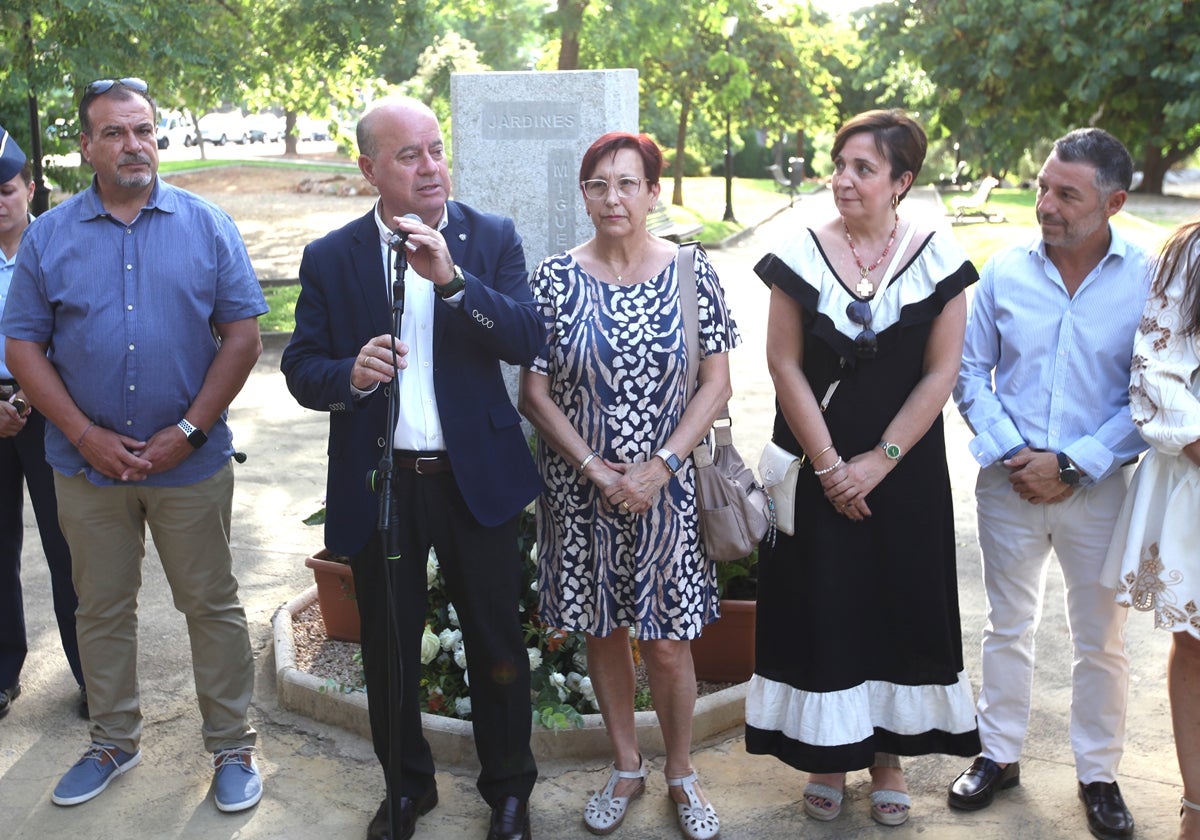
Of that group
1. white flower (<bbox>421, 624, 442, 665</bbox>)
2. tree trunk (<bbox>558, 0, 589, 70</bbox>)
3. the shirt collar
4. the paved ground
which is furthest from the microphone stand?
tree trunk (<bbox>558, 0, 589, 70</bbox>)

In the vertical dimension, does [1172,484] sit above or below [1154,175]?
above

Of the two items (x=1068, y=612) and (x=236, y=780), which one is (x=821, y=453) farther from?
(x=236, y=780)

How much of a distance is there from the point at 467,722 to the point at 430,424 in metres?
1.42

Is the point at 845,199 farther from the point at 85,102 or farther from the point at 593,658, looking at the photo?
the point at 85,102

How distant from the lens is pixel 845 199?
147 inches

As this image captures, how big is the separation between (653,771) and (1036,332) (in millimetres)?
2027

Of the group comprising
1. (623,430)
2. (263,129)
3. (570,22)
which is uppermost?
(570,22)

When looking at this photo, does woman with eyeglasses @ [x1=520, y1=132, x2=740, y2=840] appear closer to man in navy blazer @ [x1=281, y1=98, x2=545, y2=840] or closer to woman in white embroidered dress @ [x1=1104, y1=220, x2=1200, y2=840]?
man in navy blazer @ [x1=281, y1=98, x2=545, y2=840]

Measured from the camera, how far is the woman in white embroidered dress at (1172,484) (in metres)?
3.53

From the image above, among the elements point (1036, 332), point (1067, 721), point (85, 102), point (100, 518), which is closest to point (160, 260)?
point (85, 102)

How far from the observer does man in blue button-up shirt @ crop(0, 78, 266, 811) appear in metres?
3.95

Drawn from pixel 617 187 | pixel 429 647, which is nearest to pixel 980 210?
pixel 429 647

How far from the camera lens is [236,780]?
167 inches

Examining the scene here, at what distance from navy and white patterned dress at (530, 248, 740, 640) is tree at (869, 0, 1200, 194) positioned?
13.0 meters
